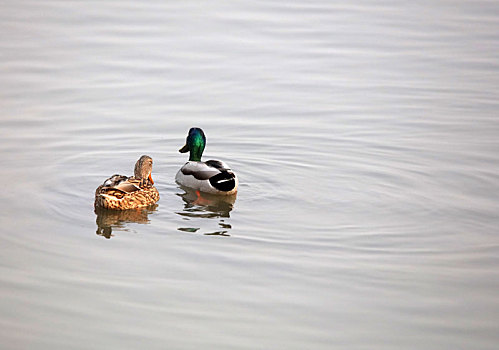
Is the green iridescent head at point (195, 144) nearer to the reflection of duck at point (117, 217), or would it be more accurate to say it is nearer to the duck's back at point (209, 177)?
the duck's back at point (209, 177)

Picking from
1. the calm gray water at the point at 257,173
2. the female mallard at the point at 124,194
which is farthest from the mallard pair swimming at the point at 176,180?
the calm gray water at the point at 257,173

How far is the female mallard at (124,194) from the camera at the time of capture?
29.1ft

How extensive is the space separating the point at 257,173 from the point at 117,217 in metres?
2.07

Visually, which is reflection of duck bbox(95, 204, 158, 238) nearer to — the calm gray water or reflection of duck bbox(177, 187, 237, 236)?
the calm gray water

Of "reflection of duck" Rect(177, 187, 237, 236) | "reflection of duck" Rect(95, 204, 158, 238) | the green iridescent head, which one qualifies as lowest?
"reflection of duck" Rect(95, 204, 158, 238)

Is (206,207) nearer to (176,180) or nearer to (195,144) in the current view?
(176,180)

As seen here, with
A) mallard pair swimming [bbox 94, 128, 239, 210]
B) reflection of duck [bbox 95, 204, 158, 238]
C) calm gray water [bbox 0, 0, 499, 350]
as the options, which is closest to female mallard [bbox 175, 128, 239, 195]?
mallard pair swimming [bbox 94, 128, 239, 210]

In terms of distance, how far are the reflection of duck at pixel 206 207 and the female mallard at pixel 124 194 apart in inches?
15.9

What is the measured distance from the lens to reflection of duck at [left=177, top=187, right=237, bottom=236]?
28.2 feet

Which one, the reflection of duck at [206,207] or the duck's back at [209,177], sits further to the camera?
the duck's back at [209,177]

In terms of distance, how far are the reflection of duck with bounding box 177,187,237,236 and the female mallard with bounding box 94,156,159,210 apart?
405 millimetres

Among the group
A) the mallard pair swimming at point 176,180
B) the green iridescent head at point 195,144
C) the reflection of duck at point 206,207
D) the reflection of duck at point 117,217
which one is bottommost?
the reflection of duck at point 117,217

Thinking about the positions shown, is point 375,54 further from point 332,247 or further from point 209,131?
point 332,247

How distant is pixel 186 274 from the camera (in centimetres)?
708
